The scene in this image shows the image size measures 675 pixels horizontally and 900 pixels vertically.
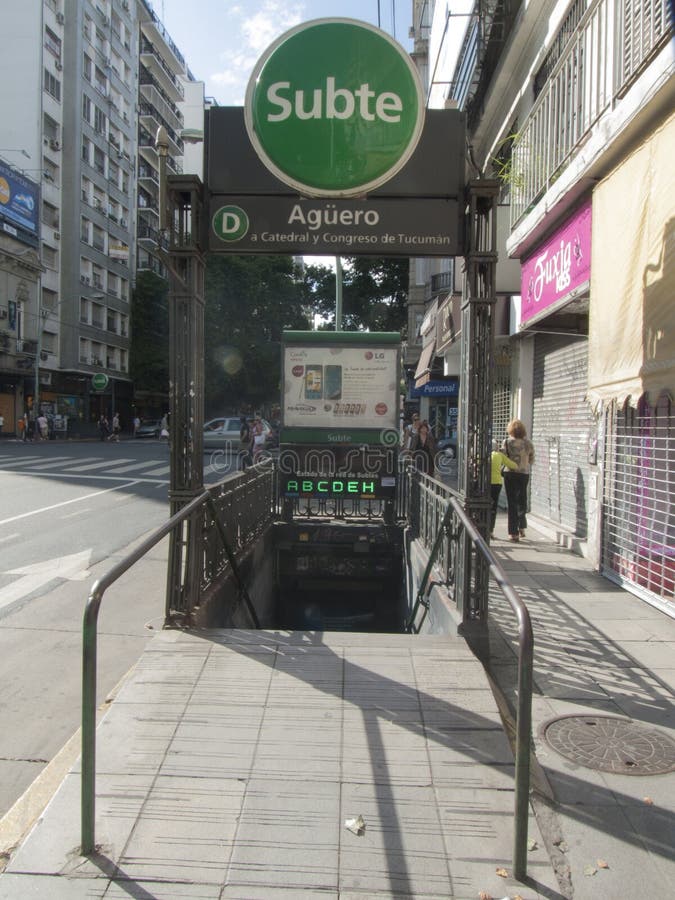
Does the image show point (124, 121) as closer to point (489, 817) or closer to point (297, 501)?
point (297, 501)

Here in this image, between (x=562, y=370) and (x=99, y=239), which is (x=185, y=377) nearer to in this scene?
(x=562, y=370)

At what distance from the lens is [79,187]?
157 ft

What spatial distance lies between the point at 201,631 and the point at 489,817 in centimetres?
269

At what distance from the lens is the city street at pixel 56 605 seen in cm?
427

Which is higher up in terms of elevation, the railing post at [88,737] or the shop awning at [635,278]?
the shop awning at [635,278]

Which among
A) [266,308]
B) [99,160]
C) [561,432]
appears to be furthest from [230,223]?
[99,160]

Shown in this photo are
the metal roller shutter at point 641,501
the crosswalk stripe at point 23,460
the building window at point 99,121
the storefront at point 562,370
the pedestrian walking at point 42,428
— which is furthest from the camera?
the building window at point 99,121

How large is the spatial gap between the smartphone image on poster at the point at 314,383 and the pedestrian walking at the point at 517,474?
2863mm

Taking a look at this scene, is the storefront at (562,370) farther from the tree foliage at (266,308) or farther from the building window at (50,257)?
the building window at (50,257)

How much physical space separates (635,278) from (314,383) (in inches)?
223

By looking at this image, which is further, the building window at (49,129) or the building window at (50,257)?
the building window at (50,257)

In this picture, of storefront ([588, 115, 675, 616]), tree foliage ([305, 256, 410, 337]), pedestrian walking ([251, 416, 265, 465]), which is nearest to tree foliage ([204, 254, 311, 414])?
tree foliage ([305, 256, 410, 337])

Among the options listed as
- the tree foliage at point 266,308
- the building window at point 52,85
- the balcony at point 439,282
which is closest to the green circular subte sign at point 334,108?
the balcony at point 439,282

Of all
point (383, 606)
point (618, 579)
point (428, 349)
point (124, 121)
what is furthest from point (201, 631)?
point (124, 121)
